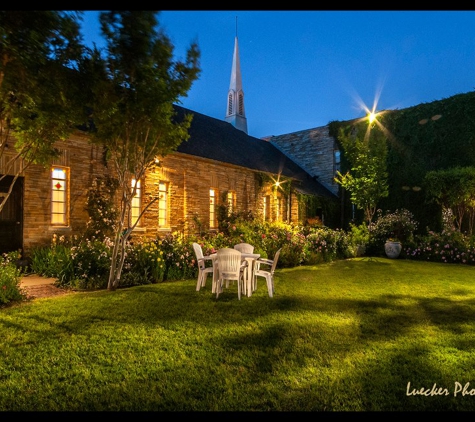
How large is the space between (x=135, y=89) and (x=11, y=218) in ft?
18.8

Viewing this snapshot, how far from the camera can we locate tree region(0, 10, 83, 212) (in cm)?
377

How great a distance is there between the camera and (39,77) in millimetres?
4383

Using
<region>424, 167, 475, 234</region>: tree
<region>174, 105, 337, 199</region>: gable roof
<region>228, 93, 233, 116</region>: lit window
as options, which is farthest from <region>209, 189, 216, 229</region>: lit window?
<region>228, 93, 233, 116</region>: lit window

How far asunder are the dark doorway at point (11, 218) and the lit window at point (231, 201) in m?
8.46

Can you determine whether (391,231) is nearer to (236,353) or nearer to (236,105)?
(236,353)

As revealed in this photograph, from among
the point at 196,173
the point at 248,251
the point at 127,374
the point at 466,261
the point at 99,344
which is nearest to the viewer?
the point at 127,374

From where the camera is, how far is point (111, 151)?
22.4 ft

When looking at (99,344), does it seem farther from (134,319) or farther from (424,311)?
(424,311)

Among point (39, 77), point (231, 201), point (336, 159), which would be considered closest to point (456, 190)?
point (336, 159)

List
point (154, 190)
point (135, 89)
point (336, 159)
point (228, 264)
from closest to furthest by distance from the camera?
point (135, 89) < point (228, 264) < point (154, 190) < point (336, 159)

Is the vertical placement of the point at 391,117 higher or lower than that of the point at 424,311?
higher

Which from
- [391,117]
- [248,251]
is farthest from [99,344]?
[391,117]

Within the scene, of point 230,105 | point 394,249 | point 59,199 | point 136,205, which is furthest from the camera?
point 230,105
